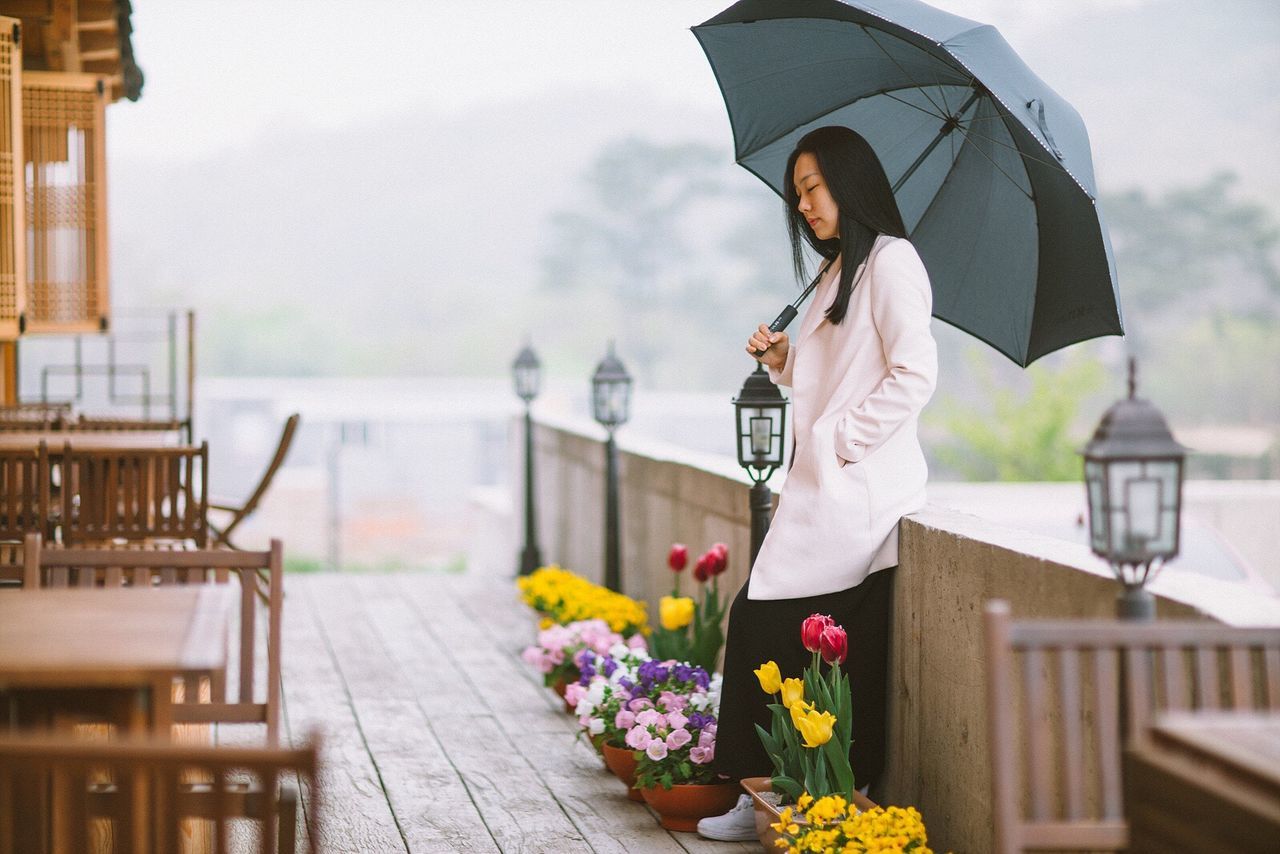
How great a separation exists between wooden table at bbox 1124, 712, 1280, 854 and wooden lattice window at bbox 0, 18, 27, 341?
4954 mm

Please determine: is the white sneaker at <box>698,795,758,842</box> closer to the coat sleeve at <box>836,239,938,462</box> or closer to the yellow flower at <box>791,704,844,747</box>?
the yellow flower at <box>791,704,844,747</box>

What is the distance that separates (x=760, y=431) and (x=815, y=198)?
786mm

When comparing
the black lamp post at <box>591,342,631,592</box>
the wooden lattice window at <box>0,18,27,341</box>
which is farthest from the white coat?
the wooden lattice window at <box>0,18,27,341</box>

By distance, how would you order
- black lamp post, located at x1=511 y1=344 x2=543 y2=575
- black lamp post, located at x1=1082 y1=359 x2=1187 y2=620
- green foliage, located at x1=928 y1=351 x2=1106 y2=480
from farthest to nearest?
1. green foliage, located at x1=928 y1=351 x2=1106 y2=480
2. black lamp post, located at x1=511 y1=344 x2=543 y2=575
3. black lamp post, located at x1=1082 y1=359 x2=1187 y2=620

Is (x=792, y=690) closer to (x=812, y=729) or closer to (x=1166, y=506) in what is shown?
(x=812, y=729)

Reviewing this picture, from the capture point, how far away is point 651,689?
11.9 feet

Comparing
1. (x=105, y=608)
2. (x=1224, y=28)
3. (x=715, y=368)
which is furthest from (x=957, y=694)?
(x=1224, y=28)

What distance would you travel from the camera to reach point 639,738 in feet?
11.1

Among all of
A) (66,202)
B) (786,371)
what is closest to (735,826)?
(786,371)

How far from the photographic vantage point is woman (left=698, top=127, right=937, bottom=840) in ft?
9.52

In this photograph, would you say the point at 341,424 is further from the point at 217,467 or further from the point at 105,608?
the point at 105,608

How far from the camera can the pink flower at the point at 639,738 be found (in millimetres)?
3365

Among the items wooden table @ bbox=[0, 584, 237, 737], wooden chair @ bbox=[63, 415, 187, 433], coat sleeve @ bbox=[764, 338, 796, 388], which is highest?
coat sleeve @ bbox=[764, 338, 796, 388]

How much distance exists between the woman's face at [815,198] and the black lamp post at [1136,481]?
1131mm
